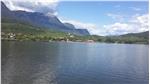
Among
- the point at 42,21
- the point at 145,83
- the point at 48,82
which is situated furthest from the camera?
the point at 42,21

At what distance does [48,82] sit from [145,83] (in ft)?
20.3

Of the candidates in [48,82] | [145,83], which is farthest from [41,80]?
[145,83]

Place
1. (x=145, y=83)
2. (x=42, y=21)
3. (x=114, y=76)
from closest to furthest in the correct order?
(x=145, y=83) → (x=114, y=76) → (x=42, y=21)

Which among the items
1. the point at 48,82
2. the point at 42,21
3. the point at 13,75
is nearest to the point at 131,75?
the point at 48,82

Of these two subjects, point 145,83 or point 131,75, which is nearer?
point 145,83

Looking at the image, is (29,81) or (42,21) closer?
(29,81)

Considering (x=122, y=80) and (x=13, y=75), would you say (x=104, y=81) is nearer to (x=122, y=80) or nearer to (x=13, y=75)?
(x=122, y=80)

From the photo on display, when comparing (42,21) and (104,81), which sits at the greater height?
(42,21)

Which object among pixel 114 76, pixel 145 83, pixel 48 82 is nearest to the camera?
pixel 48 82

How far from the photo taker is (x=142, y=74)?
22.1 meters

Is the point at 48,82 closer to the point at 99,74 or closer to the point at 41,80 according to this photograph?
the point at 41,80

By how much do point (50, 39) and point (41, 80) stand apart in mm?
70540

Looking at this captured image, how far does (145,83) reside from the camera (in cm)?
1895

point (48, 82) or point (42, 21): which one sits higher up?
point (42, 21)
